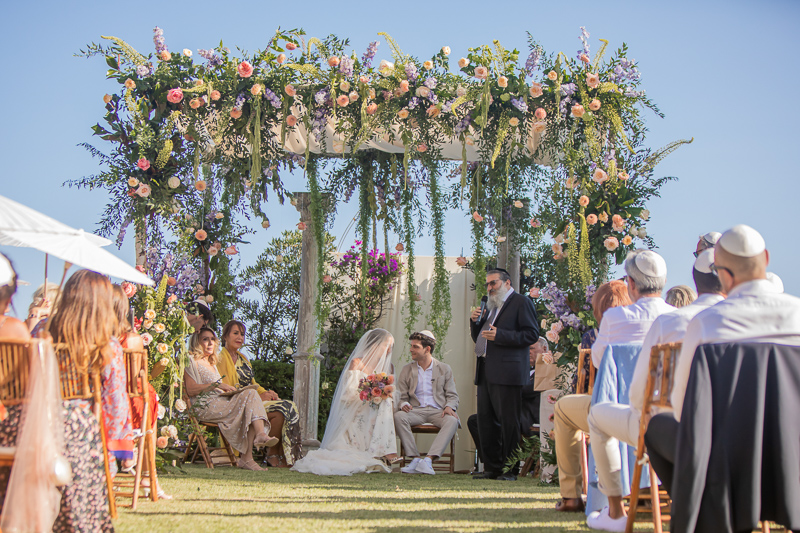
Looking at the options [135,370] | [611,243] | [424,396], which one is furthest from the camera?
[424,396]

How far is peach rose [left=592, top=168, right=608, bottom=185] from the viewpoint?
6.01 metres

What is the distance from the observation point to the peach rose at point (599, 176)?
237 inches

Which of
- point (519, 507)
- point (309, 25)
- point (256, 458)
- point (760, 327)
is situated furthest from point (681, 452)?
point (256, 458)

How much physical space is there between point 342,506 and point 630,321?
185cm

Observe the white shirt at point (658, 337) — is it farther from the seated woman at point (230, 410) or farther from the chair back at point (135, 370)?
the seated woman at point (230, 410)

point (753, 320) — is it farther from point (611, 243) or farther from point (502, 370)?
point (502, 370)

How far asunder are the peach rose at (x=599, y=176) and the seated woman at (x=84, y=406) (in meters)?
4.06

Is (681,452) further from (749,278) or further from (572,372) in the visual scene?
(572,372)

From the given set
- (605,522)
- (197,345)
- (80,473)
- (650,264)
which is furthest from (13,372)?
(197,345)

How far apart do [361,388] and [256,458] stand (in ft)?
4.97

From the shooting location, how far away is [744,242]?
2.56 metres

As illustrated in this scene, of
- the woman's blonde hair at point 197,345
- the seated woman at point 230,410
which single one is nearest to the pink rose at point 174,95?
the woman's blonde hair at point 197,345

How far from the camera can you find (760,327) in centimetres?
248

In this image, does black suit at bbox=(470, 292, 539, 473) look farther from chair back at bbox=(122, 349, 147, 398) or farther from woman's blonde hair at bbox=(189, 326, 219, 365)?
chair back at bbox=(122, 349, 147, 398)
